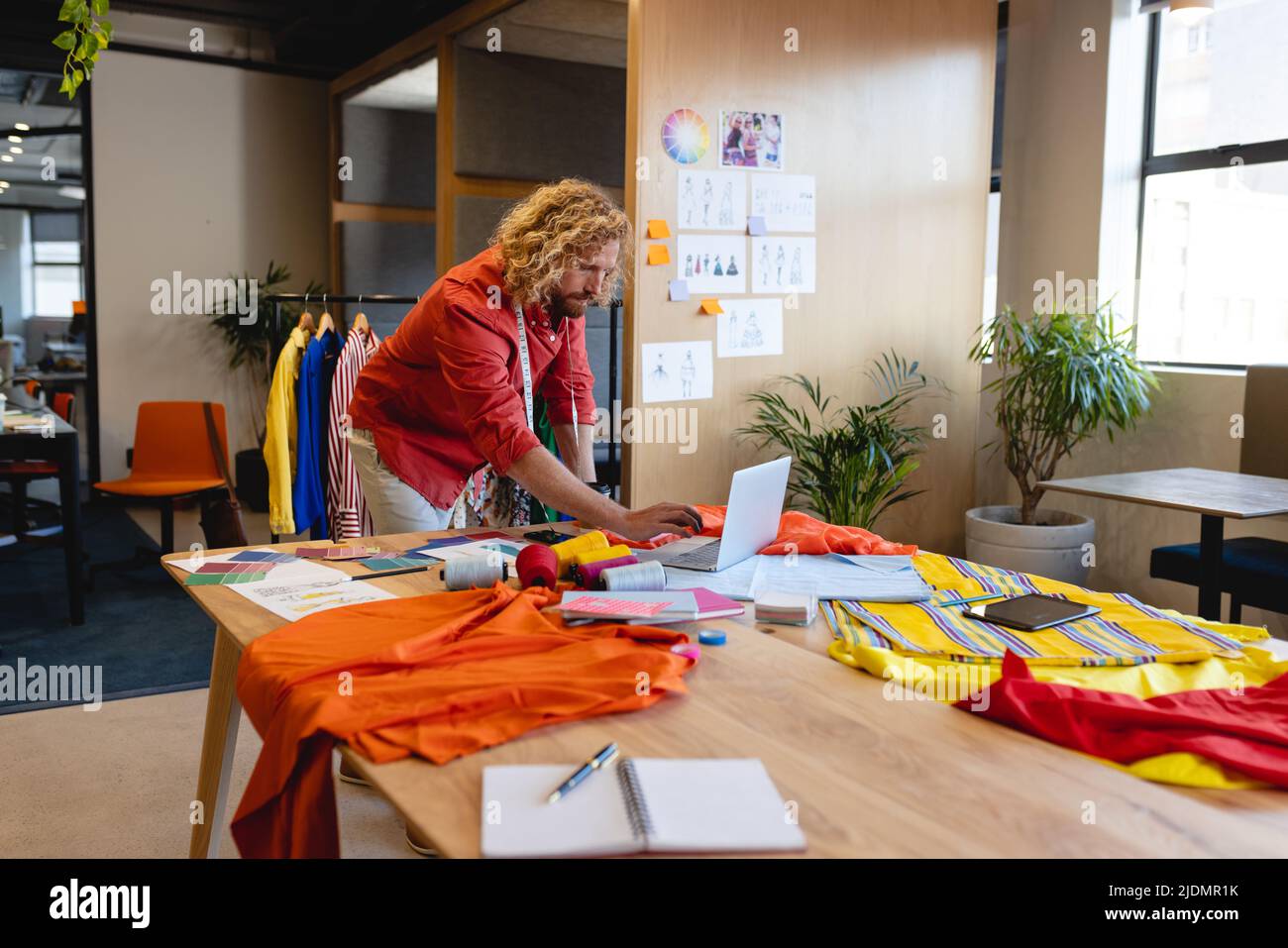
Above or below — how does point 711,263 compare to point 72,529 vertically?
above

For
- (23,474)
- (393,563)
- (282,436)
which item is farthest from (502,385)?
(23,474)

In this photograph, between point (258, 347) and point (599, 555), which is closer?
point (599, 555)

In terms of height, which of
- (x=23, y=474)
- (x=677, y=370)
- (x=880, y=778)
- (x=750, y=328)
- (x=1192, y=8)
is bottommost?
(x=23, y=474)

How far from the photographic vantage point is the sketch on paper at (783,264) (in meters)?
4.43

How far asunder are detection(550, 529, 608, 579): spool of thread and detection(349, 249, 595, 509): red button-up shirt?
1.15ft

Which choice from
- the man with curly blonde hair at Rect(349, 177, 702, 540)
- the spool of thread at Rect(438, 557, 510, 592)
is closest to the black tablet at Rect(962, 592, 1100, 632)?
the man with curly blonde hair at Rect(349, 177, 702, 540)

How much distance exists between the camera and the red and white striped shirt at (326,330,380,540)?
3986 millimetres

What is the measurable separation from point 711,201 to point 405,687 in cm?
313

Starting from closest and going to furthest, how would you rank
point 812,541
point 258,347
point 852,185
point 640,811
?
point 640,811 → point 812,541 → point 852,185 → point 258,347

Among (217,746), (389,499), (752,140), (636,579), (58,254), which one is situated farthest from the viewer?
(58,254)

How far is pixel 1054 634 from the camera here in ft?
5.92

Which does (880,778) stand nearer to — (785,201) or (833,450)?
(833,450)

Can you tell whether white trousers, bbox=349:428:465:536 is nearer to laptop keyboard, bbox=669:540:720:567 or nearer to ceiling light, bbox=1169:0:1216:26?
laptop keyboard, bbox=669:540:720:567

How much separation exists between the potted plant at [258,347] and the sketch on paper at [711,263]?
3606 millimetres
